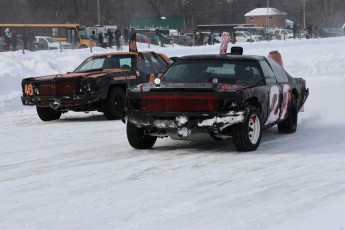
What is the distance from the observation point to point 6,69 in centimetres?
2312

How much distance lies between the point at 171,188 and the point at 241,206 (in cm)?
100

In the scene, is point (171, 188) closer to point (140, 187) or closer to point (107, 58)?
point (140, 187)

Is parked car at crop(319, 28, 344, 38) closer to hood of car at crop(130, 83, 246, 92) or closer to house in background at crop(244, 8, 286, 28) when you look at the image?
house in background at crop(244, 8, 286, 28)

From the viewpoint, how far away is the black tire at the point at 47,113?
45.1ft

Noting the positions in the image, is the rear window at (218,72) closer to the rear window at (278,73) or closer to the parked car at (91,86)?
the rear window at (278,73)

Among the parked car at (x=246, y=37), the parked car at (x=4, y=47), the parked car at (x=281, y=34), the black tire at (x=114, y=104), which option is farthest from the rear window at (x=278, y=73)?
the parked car at (x=281, y=34)

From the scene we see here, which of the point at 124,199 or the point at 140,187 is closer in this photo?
the point at 124,199

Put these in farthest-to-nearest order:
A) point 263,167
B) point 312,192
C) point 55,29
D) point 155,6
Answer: point 155,6 → point 55,29 → point 263,167 → point 312,192

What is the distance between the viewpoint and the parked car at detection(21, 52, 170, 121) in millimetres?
12914

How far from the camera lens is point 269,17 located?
114000mm

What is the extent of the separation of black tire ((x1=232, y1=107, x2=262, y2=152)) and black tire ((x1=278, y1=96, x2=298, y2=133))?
165 cm

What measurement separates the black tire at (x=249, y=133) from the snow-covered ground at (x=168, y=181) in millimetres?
141

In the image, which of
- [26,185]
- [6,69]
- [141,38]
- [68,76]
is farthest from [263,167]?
[141,38]

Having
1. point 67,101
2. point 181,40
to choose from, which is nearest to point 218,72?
point 67,101
